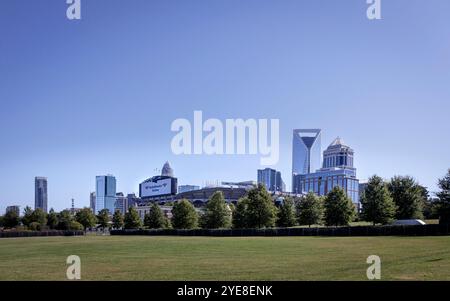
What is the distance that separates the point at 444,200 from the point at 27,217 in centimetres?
12145

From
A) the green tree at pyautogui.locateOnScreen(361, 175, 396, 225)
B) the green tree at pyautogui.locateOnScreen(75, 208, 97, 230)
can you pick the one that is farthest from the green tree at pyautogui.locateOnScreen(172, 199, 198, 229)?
the green tree at pyautogui.locateOnScreen(75, 208, 97, 230)

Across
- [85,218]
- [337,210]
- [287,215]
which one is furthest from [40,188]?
[337,210]

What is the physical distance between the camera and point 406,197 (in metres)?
92.1

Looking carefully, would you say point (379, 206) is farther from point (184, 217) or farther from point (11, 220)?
point (11, 220)

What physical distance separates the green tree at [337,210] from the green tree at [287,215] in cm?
1178

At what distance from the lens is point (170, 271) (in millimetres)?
22844

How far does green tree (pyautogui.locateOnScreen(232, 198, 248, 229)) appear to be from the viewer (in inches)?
3883

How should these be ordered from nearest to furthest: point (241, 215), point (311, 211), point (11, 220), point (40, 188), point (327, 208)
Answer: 1. point (327, 208)
2. point (311, 211)
3. point (40, 188)
4. point (241, 215)
5. point (11, 220)

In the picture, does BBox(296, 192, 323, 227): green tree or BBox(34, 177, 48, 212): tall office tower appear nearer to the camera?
BBox(34, 177, 48, 212): tall office tower

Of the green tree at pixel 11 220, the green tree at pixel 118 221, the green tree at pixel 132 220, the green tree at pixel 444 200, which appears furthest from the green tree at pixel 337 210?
the green tree at pixel 11 220

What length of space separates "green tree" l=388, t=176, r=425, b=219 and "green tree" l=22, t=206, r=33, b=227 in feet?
357

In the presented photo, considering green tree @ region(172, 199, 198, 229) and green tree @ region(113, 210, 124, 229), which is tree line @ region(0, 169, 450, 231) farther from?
green tree @ region(113, 210, 124, 229)
